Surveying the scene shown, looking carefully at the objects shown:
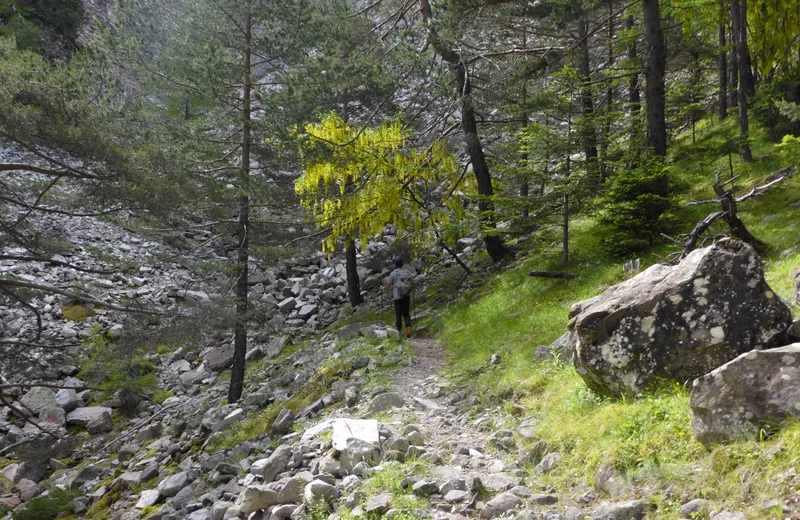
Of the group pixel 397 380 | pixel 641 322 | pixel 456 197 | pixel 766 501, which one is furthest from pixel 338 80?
pixel 766 501

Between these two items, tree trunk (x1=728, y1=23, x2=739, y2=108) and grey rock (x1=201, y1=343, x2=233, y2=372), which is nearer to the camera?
tree trunk (x1=728, y1=23, x2=739, y2=108)

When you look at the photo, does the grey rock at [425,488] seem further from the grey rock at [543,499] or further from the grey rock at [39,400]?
the grey rock at [39,400]

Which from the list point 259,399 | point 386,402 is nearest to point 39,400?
point 259,399

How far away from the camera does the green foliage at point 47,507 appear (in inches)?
371

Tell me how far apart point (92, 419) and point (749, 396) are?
16.1 m

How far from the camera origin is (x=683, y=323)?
4.82 meters

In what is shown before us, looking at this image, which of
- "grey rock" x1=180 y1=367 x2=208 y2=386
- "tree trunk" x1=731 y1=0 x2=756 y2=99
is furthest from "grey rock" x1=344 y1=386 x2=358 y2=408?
"tree trunk" x1=731 y1=0 x2=756 y2=99

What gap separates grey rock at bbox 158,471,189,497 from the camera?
885 cm

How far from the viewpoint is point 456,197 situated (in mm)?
15445

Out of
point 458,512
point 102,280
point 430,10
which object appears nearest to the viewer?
point 458,512

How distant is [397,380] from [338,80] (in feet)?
26.1

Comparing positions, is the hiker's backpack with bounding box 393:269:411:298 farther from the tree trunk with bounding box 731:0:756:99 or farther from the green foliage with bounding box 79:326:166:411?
the tree trunk with bounding box 731:0:756:99

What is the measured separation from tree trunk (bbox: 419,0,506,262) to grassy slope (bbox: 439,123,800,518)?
67.0 inches

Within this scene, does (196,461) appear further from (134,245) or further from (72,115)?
(134,245)
